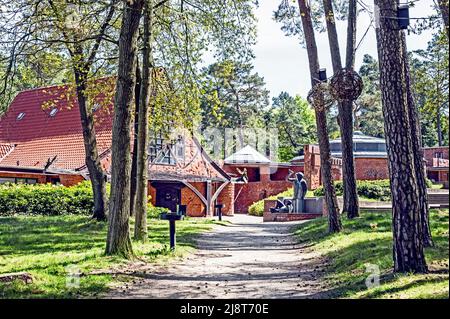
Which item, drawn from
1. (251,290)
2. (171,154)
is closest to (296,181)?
(171,154)

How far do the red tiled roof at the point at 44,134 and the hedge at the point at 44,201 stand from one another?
4.31 metres

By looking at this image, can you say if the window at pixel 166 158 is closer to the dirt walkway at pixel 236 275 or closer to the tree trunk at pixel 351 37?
the tree trunk at pixel 351 37

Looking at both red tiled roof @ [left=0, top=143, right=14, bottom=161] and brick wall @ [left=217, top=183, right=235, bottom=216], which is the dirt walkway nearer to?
red tiled roof @ [left=0, top=143, right=14, bottom=161]

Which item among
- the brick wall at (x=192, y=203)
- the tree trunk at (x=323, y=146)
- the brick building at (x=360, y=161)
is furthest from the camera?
the brick wall at (x=192, y=203)

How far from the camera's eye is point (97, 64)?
1485cm

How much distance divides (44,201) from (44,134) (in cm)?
839

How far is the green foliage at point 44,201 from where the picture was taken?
1997cm

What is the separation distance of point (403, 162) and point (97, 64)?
1017 centimetres

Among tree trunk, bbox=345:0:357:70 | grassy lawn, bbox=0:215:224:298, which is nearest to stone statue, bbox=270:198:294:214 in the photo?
grassy lawn, bbox=0:215:224:298

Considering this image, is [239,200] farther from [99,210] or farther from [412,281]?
[412,281]

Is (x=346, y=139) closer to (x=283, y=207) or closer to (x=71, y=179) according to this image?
(x=283, y=207)

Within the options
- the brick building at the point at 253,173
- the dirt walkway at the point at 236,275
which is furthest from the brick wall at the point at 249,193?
the dirt walkway at the point at 236,275

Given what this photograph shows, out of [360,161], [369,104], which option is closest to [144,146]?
[360,161]

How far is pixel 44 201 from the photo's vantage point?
795 inches
